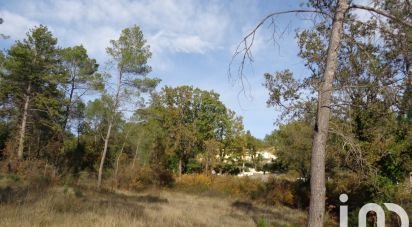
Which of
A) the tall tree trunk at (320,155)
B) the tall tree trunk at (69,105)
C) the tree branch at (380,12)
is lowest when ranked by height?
the tall tree trunk at (320,155)

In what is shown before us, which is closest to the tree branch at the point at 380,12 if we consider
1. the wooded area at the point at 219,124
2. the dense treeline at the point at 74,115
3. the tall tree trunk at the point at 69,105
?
the wooded area at the point at 219,124

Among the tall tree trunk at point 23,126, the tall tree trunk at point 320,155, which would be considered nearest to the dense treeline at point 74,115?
the tall tree trunk at point 23,126

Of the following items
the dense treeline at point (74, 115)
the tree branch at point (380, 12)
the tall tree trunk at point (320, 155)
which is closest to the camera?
the tree branch at point (380, 12)

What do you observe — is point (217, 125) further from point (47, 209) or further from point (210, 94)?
point (47, 209)

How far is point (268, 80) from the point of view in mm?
15844

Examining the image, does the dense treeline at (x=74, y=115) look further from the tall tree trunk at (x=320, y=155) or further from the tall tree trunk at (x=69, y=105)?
the tall tree trunk at (x=320, y=155)

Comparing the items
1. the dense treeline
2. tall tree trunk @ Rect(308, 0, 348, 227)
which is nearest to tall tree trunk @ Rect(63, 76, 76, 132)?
the dense treeline

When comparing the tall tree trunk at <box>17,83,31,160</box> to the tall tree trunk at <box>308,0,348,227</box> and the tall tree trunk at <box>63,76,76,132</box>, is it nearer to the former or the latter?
the tall tree trunk at <box>63,76,76,132</box>

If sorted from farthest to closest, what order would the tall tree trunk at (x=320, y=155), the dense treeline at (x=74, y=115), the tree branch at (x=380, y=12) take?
the dense treeline at (x=74, y=115)
the tall tree trunk at (x=320, y=155)
the tree branch at (x=380, y=12)

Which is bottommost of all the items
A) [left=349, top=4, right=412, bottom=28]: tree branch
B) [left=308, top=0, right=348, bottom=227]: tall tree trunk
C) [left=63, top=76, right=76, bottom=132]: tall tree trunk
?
[left=308, top=0, right=348, bottom=227]: tall tree trunk

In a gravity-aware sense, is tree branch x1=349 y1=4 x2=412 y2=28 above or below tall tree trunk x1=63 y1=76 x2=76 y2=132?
below

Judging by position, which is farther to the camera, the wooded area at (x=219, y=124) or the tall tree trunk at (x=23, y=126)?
the tall tree trunk at (x=23, y=126)

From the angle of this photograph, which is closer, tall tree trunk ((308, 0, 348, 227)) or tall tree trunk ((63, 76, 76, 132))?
tall tree trunk ((308, 0, 348, 227))

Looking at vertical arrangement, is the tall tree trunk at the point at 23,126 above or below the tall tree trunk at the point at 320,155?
above
